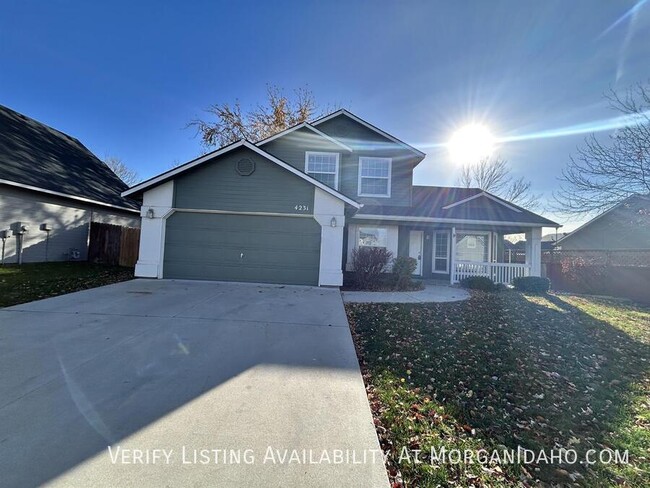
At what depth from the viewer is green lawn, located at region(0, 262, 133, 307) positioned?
7375 mm

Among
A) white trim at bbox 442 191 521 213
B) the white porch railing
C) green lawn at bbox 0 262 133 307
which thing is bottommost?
green lawn at bbox 0 262 133 307

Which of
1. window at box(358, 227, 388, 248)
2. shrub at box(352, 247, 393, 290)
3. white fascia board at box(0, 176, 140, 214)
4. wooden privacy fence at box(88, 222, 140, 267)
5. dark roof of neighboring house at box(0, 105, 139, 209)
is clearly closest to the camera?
shrub at box(352, 247, 393, 290)

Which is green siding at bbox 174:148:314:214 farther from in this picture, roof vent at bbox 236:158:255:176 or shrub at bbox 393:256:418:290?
shrub at bbox 393:256:418:290

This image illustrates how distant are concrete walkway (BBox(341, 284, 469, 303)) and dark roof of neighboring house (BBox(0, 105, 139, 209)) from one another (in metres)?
11.5

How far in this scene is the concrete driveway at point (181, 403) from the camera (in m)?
2.19

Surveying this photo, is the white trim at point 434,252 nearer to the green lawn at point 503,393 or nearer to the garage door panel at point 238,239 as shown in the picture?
the garage door panel at point 238,239

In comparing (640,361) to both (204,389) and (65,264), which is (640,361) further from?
(65,264)

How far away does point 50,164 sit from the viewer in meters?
14.4

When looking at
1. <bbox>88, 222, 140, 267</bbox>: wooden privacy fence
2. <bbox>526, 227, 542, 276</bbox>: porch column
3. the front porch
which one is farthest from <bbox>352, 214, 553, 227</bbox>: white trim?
<bbox>88, 222, 140, 267</bbox>: wooden privacy fence

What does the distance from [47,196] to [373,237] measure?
1441cm

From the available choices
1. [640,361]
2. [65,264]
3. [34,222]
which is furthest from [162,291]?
[640,361]

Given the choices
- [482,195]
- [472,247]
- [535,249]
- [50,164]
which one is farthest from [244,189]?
[535,249]

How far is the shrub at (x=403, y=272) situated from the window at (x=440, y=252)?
10.8 ft

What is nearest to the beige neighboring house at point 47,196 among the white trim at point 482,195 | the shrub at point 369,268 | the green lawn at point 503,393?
the shrub at point 369,268
